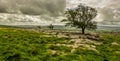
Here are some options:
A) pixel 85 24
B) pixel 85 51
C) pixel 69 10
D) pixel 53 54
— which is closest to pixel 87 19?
pixel 85 24

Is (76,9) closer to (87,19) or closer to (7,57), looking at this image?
(87,19)

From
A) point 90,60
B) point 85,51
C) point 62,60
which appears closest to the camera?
point 62,60

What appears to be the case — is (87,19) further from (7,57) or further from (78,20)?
(7,57)

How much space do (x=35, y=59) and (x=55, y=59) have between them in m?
→ 4.01

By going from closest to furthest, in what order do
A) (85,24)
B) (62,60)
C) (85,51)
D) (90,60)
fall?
(62,60)
(90,60)
(85,51)
(85,24)

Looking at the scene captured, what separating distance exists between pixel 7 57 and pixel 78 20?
8775 centimetres

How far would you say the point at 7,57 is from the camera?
40.5 metres

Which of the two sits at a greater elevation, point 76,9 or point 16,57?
point 76,9

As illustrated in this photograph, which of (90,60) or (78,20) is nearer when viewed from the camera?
(90,60)

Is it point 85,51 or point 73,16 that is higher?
point 73,16

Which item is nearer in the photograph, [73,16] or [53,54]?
[53,54]

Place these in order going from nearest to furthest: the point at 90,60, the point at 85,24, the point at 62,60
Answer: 1. the point at 62,60
2. the point at 90,60
3. the point at 85,24

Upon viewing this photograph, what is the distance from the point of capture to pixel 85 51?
170 ft

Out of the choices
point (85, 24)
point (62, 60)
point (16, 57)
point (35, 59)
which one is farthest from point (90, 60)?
point (85, 24)
